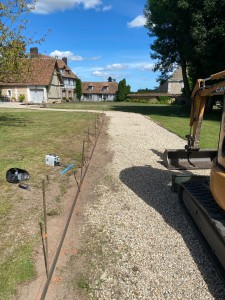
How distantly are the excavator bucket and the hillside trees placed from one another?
54.0ft

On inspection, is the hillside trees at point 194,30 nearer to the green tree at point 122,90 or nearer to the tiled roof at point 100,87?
the green tree at point 122,90

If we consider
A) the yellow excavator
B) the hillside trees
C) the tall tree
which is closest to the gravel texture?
the yellow excavator

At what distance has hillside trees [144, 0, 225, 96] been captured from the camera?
23438 mm

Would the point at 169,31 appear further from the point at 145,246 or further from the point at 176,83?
the point at 176,83

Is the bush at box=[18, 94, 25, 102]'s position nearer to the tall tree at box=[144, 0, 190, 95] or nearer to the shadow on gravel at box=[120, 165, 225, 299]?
the tall tree at box=[144, 0, 190, 95]

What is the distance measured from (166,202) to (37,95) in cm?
5386

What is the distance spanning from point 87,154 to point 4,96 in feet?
168

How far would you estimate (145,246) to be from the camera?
535cm

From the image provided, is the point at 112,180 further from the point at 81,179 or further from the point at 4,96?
the point at 4,96

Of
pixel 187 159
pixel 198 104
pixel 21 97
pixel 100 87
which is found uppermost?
pixel 100 87

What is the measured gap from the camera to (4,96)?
57625mm

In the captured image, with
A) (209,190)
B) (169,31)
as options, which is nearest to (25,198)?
(209,190)

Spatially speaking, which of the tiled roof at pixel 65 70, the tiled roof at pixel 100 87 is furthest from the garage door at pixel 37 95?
the tiled roof at pixel 100 87

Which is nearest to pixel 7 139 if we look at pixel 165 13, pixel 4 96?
pixel 165 13
